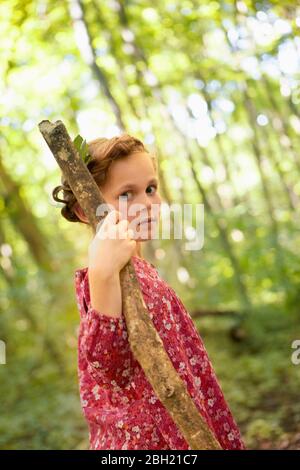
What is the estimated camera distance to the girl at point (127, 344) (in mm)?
1584

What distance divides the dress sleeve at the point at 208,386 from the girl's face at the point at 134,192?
Answer: 0.31 metres

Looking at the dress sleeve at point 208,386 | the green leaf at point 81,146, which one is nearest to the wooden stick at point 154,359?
the green leaf at point 81,146

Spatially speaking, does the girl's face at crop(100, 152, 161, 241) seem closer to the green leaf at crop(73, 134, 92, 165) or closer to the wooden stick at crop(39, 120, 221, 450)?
the green leaf at crop(73, 134, 92, 165)

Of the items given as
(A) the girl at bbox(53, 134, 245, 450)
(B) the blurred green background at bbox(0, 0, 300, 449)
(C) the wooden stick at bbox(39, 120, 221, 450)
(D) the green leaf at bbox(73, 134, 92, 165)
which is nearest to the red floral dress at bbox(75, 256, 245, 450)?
(A) the girl at bbox(53, 134, 245, 450)

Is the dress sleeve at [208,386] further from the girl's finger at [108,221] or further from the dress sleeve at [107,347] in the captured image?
the girl's finger at [108,221]

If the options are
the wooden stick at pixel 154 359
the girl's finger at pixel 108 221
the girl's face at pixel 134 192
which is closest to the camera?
the wooden stick at pixel 154 359

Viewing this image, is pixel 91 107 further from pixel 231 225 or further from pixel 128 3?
pixel 231 225

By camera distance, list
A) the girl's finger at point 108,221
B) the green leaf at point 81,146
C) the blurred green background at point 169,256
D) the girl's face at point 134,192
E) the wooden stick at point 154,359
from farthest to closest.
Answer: the blurred green background at point 169,256
the girl's face at point 134,192
the green leaf at point 81,146
the girl's finger at point 108,221
the wooden stick at point 154,359

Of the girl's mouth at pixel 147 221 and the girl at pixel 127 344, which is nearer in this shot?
the girl at pixel 127 344

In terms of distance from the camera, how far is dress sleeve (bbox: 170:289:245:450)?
1.99m
